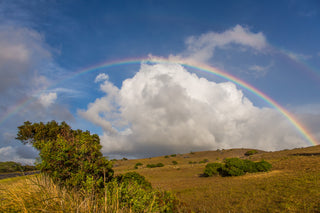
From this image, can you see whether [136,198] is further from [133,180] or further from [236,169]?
[236,169]

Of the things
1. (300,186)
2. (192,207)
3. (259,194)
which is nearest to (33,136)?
(192,207)

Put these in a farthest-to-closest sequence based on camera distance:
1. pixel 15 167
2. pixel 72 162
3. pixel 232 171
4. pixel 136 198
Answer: pixel 232 171
pixel 72 162
pixel 15 167
pixel 136 198

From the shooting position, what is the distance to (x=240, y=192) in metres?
15.3

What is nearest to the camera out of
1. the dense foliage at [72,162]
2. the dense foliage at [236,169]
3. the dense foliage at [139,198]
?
the dense foliage at [139,198]

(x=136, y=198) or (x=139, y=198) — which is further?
(x=139, y=198)

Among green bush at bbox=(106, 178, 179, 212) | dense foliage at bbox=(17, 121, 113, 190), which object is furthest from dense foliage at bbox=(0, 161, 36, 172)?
green bush at bbox=(106, 178, 179, 212)

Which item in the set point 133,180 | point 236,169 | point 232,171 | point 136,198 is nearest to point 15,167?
point 136,198

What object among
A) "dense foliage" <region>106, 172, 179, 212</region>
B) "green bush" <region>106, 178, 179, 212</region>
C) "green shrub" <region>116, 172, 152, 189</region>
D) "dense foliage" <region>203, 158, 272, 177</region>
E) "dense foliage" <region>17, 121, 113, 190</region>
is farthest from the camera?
"dense foliage" <region>203, 158, 272, 177</region>

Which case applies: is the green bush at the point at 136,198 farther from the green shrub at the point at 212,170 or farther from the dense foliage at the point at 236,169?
the green shrub at the point at 212,170

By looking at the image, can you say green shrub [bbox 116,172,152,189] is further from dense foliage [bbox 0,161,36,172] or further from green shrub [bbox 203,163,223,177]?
green shrub [bbox 203,163,223,177]

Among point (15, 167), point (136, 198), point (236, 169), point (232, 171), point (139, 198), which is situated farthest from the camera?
point (236, 169)

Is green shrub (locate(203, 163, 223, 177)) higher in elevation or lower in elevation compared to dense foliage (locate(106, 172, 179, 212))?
lower

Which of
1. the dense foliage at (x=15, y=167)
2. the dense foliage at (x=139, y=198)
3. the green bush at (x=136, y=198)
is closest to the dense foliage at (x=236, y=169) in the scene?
the dense foliage at (x=139, y=198)

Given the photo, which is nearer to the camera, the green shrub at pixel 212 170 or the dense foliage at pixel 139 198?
the dense foliage at pixel 139 198
